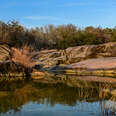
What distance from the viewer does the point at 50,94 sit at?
37.4 ft

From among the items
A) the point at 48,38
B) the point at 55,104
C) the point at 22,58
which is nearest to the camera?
the point at 55,104

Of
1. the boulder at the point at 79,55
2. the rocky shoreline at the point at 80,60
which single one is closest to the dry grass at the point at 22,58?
the rocky shoreline at the point at 80,60

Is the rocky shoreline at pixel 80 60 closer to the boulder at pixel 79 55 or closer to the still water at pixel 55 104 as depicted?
the boulder at pixel 79 55

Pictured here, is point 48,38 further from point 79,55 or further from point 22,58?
point 22,58

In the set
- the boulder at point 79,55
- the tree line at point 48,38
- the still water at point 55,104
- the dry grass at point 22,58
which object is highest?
the tree line at point 48,38

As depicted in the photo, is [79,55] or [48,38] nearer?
[79,55]

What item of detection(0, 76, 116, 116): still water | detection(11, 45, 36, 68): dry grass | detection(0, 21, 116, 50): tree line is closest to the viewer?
detection(0, 76, 116, 116): still water

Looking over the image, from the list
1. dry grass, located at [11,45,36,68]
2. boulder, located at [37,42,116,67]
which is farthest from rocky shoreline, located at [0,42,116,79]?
dry grass, located at [11,45,36,68]

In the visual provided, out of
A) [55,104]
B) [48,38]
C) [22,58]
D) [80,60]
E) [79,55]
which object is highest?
[48,38]

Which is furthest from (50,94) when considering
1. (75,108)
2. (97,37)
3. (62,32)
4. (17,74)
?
(62,32)

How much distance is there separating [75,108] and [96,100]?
57.6 inches

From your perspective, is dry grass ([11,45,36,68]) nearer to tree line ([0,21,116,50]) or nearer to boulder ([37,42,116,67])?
boulder ([37,42,116,67])

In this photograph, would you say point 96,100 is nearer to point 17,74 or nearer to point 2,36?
point 17,74

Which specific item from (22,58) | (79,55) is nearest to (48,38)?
(79,55)
